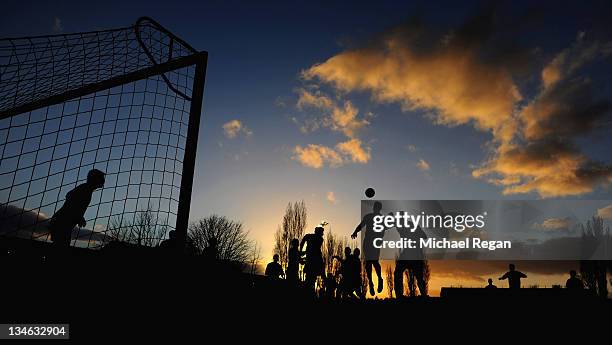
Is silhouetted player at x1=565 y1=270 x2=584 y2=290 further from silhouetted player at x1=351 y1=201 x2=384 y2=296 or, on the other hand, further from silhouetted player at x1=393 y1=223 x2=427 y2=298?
silhouetted player at x1=351 y1=201 x2=384 y2=296

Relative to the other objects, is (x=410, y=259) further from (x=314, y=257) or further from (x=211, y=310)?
(x=211, y=310)

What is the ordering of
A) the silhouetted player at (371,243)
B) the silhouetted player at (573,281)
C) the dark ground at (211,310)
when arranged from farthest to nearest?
the silhouetted player at (573,281) → the silhouetted player at (371,243) → the dark ground at (211,310)

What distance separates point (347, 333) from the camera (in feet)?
14.5

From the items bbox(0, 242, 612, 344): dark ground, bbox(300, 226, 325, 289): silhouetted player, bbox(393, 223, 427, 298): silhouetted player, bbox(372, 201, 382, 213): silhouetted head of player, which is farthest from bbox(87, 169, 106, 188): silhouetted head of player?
bbox(393, 223, 427, 298): silhouetted player

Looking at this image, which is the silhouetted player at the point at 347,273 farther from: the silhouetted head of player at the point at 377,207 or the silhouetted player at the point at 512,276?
the silhouetted player at the point at 512,276

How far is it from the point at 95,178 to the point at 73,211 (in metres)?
0.65

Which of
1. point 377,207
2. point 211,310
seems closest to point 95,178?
point 211,310

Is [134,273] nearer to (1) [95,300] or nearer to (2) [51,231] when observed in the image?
(1) [95,300]

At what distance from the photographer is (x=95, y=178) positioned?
19.7ft

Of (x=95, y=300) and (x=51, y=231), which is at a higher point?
(x=51, y=231)

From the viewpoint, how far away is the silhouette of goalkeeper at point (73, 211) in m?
5.79

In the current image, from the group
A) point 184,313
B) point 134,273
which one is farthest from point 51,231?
point 184,313

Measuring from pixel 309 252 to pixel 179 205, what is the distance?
402 cm

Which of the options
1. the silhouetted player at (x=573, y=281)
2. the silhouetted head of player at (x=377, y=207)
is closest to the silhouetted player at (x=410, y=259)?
the silhouetted head of player at (x=377, y=207)
